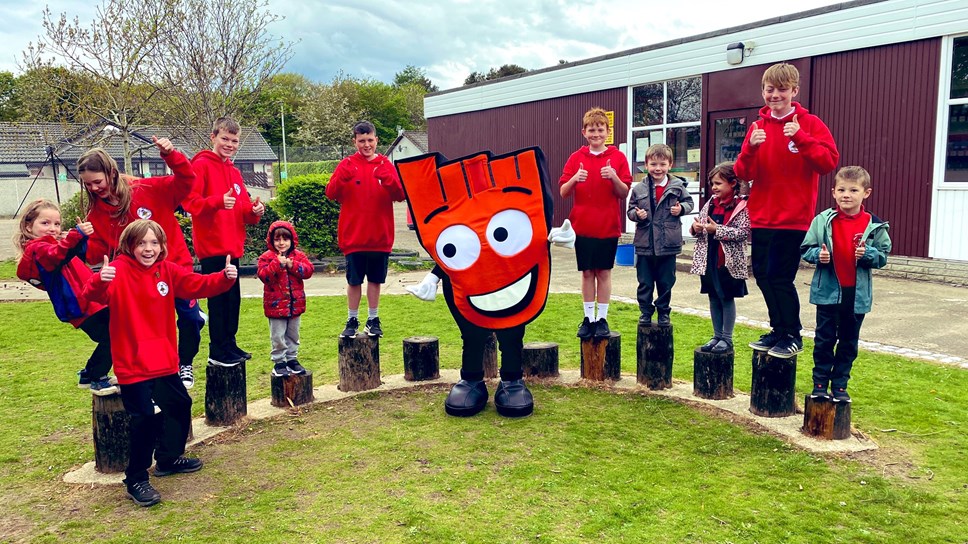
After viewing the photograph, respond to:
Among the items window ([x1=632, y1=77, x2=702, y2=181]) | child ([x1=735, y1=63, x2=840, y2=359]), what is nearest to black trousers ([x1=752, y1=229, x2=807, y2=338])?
child ([x1=735, y1=63, x2=840, y2=359])

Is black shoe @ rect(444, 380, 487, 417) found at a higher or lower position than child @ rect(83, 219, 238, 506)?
lower

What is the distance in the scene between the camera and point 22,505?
389 cm

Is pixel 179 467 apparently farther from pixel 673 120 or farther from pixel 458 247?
pixel 673 120

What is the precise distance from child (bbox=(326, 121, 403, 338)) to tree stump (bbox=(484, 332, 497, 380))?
90 cm

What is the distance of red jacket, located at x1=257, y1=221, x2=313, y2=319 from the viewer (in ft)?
17.1

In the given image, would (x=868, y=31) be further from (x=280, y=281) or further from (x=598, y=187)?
(x=280, y=281)

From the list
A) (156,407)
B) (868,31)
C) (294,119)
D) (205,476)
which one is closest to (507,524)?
(205,476)

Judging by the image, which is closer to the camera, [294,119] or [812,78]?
[812,78]

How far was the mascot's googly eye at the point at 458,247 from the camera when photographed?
4980mm

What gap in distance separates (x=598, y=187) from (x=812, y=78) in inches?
336

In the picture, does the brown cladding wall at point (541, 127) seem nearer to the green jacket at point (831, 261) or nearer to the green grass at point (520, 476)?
the green grass at point (520, 476)

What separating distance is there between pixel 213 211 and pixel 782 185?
3.89m

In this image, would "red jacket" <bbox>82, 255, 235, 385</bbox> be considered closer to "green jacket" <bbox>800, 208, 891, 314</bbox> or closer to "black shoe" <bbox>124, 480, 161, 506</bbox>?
"black shoe" <bbox>124, 480, 161, 506</bbox>

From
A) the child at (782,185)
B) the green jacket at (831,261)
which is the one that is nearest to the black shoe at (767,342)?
the child at (782,185)
